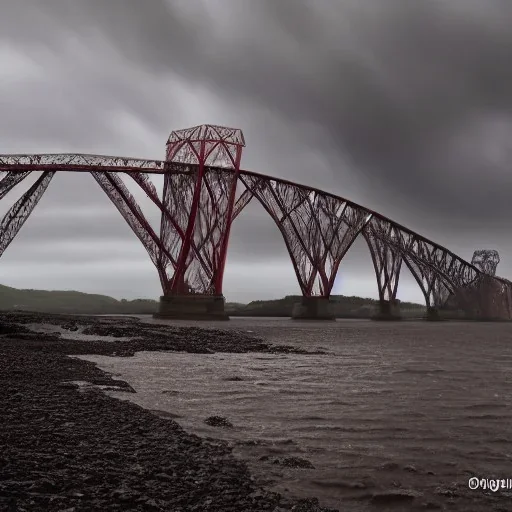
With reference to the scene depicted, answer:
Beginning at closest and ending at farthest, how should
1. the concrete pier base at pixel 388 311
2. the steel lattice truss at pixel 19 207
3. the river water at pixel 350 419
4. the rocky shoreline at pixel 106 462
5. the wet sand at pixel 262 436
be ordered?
the rocky shoreline at pixel 106 462 < the wet sand at pixel 262 436 < the river water at pixel 350 419 < the steel lattice truss at pixel 19 207 < the concrete pier base at pixel 388 311

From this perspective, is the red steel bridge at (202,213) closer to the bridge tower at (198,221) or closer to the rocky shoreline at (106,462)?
the bridge tower at (198,221)

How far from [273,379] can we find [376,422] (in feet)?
21.0

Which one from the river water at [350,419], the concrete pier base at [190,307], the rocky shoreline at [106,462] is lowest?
the river water at [350,419]

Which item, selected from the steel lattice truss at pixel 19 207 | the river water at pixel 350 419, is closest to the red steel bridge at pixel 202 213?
the steel lattice truss at pixel 19 207

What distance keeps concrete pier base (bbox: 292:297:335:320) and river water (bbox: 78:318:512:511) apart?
6691 centimetres

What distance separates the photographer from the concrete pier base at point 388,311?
10931 cm

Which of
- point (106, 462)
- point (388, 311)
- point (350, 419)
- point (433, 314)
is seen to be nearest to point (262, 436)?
point (350, 419)

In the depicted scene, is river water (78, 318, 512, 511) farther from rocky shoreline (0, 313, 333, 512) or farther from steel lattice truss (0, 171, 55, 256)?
→ steel lattice truss (0, 171, 55, 256)

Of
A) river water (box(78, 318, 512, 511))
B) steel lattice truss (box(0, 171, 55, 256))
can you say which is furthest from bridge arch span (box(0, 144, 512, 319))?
river water (box(78, 318, 512, 511))

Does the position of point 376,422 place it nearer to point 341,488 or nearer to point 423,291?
point 341,488

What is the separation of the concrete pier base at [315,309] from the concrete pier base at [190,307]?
21.7 m

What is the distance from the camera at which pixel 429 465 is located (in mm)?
7504

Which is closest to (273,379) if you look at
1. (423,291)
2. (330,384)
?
(330,384)

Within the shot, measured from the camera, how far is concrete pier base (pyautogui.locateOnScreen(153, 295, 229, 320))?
69.8m
